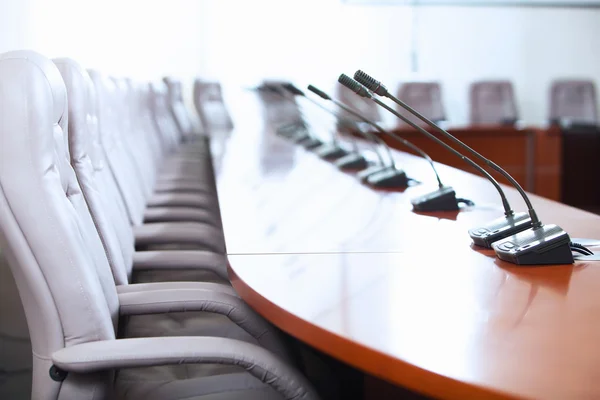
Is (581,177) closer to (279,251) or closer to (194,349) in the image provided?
(279,251)

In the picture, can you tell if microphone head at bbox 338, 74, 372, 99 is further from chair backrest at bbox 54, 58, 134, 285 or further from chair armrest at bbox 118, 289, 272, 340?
chair backrest at bbox 54, 58, 134, 285

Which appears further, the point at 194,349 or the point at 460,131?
the point at 460,131

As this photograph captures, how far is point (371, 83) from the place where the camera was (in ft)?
5.60

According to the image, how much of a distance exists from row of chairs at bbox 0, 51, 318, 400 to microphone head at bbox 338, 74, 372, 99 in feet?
1.85

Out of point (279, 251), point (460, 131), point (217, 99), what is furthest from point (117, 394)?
point (217, 99)

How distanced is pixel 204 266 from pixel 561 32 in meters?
8.94

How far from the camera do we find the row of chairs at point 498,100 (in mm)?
9125

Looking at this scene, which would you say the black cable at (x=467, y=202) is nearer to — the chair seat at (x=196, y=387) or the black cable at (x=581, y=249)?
the black cable at (x=581, y=249)

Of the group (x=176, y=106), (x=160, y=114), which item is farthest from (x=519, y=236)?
(x=176, y=106)

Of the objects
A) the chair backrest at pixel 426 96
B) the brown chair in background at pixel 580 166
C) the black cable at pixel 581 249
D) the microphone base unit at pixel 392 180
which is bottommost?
the brown chair in background at pixel 580 166

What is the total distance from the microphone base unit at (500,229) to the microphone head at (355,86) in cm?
42

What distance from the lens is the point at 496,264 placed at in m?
1.58

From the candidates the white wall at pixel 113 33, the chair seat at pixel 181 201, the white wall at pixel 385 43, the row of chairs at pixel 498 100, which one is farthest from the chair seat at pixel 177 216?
the row of chairs at pixel 498 100

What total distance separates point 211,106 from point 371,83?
6708mm
